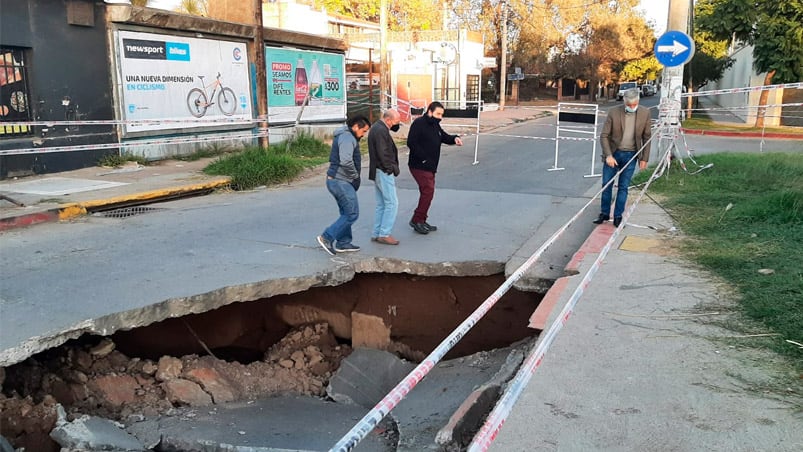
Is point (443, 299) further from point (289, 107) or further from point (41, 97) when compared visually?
point (289, 107)

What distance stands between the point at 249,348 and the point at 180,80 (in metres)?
9.20

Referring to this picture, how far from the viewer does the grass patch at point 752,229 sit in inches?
195

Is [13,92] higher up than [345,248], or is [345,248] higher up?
[13,92]

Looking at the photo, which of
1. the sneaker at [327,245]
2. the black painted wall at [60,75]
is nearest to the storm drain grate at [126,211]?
the black painted wall at [60,75]

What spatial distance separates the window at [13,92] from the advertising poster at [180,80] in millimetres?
1873

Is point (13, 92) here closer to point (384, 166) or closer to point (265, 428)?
point (384, 166)

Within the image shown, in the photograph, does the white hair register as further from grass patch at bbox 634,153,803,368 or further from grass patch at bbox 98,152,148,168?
grass patch at bbox 98,152,148,168

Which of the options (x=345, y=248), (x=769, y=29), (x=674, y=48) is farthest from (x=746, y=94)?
(x=345, y=248)

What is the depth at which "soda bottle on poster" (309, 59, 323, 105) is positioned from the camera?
19.1 m

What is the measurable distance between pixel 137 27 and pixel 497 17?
118ft

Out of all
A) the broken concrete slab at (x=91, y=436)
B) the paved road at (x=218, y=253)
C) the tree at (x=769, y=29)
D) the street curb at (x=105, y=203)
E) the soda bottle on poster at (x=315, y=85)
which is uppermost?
the tree at (x=769, y=29)

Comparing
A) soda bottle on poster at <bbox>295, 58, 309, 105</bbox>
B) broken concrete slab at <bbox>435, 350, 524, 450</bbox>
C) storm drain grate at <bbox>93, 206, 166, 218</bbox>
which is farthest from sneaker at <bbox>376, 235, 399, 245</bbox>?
soda bottle on poster at <bbox>295, 58, 309, 105</bbox>

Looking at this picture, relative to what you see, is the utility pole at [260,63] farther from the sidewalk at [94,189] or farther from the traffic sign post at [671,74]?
the traffic sign post at [671,74]

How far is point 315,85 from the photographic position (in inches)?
761
